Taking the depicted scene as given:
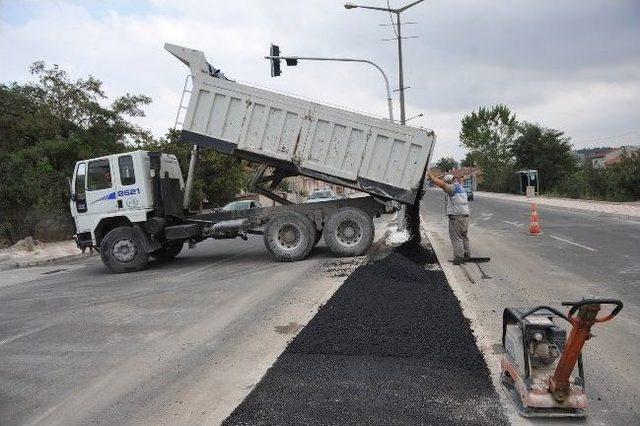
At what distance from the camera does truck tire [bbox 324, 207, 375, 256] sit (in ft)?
35.1

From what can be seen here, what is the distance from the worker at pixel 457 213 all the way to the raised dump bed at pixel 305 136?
0.86 m

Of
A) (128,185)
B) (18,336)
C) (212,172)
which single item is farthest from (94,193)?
(212,172)

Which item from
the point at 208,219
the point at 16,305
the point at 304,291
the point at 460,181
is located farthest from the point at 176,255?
the point at 460,181

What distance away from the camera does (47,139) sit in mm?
21391

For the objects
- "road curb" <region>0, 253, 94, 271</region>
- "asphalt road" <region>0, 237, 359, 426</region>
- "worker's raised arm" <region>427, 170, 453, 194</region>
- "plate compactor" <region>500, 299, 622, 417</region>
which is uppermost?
"worker's raised arm" <region>427, 170, 453, 194</region>

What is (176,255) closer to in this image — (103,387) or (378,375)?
(103,387)

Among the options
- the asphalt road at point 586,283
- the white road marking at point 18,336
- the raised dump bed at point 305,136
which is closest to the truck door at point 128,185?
the raised dump bed at point 305,136

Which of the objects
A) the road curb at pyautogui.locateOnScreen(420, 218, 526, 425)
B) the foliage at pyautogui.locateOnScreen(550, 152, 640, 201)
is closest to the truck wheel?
the road curb at pyautogui.locateOnScreen(420, 218, 526, 425)

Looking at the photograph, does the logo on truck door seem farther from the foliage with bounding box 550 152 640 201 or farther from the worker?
the foliage with bounding box 550 152 640 201

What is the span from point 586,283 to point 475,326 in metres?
3.17

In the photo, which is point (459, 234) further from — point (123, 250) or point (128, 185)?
point (123, 250)

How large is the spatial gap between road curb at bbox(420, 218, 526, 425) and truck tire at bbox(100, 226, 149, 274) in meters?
6.50

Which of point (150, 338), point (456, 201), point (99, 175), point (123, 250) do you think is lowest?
point (150, 338)

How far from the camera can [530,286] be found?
24.2ft
